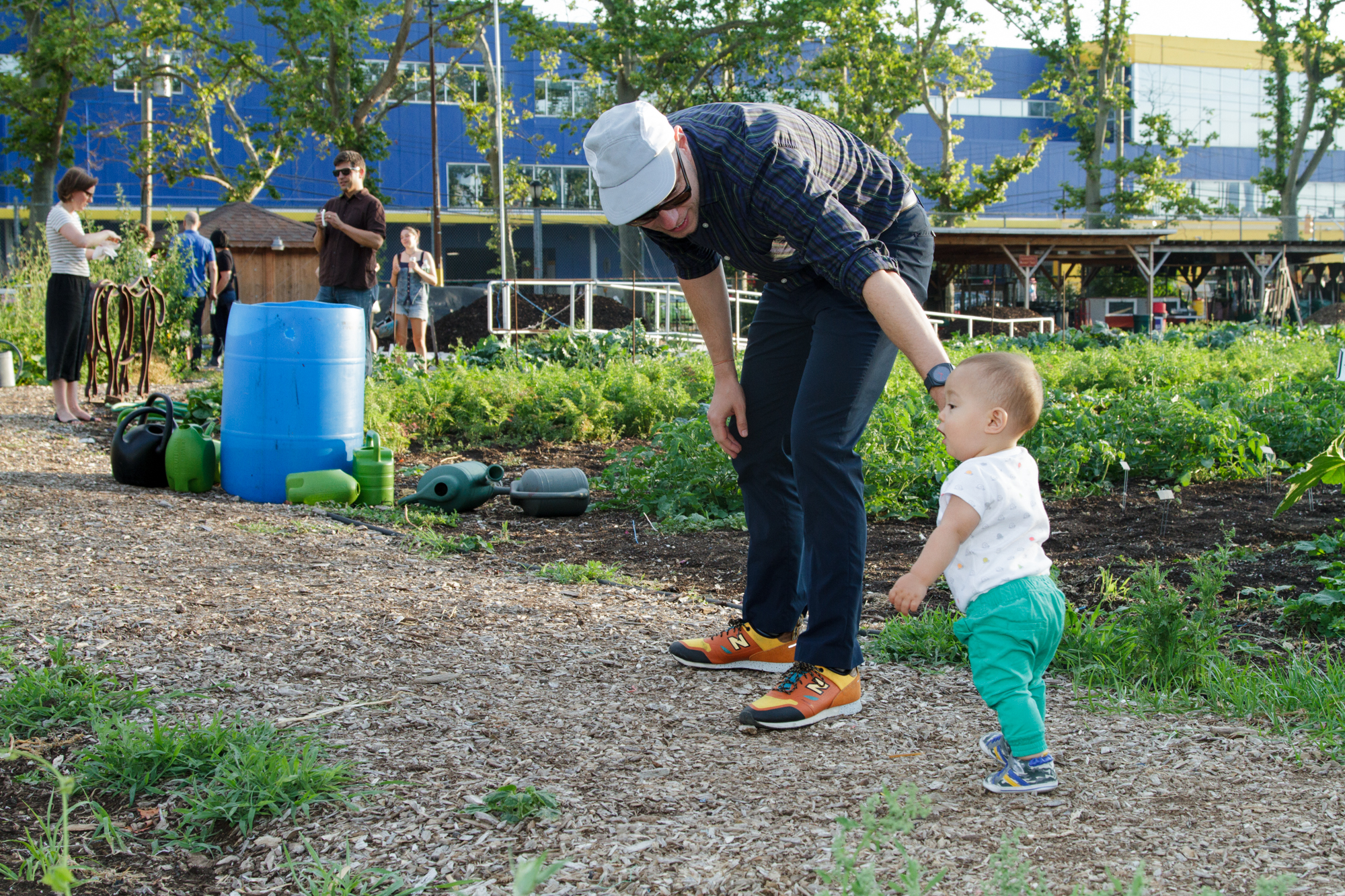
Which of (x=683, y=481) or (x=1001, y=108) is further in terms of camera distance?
(x=1001, y=108)

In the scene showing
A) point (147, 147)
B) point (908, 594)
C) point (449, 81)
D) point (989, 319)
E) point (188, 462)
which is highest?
point (449, 81)

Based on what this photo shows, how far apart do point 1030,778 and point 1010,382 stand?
783 mm

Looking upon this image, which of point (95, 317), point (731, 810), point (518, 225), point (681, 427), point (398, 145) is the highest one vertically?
point (398, 145)

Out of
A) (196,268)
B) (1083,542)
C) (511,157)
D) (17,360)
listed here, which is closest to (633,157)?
(1083,542)

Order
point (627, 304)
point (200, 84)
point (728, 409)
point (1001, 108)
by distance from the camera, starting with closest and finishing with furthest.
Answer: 1. point (728, 409)
2. point (627, 304)
3. point (200, 84)
4. point (1001, 108)

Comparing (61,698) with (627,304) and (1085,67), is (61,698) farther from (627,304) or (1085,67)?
(1085,67)

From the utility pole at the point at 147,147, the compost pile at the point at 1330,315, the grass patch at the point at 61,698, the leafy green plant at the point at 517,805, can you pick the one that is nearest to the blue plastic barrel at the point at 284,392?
Answer: the grass patch at the point at 61,698

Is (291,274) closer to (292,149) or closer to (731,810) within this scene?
(292,149)

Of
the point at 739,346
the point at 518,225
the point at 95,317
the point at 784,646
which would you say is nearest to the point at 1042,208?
the point at 518,225

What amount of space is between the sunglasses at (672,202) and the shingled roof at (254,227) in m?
20.5

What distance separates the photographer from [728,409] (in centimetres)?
295

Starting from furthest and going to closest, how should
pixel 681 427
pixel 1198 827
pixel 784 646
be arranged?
1. pixel 681 427
2. pixel 784 646
3. pixel 1198 827

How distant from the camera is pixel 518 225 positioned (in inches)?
1446

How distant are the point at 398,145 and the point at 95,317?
2863cm
